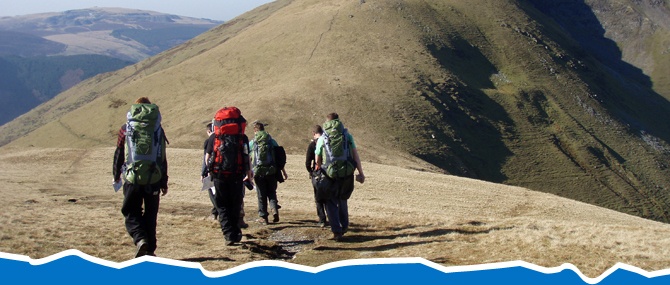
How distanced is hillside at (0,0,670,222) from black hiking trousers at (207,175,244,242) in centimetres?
4197

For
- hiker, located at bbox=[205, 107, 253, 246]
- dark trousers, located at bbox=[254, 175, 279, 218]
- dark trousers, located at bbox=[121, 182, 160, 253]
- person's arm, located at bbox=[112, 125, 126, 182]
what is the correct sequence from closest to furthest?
dark trousers, located at bbox=[121, 182, 160, 253]
person's arm, located at bbox=[112, 125, 126, 182]
hiker, located at bbox=[205, 107, 253, 246]
dark trousers, located at bbox=[254, 175, 279, 218]

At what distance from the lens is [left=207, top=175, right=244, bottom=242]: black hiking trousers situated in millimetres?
12867

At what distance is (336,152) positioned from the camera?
14.0m

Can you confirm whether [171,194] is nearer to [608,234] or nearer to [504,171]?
[608,234]

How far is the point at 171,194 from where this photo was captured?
75.8ft

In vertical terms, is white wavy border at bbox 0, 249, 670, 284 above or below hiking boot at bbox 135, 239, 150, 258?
above

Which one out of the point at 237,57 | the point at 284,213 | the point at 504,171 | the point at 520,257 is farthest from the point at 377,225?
the point at 237,57

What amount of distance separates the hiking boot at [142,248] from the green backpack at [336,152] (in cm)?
432

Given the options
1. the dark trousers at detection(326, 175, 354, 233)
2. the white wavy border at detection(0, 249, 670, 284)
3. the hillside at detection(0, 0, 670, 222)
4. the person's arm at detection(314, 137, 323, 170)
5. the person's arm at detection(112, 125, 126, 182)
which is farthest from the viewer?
the hillside at detection(0, 0, 670, 222)

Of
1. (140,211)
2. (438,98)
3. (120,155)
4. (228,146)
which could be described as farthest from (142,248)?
(438,98)

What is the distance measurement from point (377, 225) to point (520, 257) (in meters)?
4.97

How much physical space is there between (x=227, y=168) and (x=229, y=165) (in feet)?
0.24

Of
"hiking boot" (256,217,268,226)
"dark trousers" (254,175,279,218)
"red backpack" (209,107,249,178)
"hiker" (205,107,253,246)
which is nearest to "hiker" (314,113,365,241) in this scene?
→ "hiker" (205,107,253,246)

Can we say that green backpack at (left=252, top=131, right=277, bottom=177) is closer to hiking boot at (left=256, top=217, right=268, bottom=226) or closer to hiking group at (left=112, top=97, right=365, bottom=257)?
hiking group at (left=112, top=97, right=365, bottom=257)
